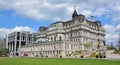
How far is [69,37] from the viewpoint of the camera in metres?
146

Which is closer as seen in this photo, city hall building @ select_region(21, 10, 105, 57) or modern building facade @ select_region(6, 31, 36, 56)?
city hall building @ select_region(21, 10, 105, 57)

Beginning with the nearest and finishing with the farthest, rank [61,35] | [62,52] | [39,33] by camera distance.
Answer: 1. [62,52]
2. [61,35]
3. [39,33]

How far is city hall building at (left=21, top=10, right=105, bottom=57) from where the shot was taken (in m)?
128

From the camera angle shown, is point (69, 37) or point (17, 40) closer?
point (69, 37)

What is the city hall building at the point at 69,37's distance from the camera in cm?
12794

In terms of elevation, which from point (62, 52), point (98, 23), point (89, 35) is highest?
point (98, 23)

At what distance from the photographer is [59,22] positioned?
15550 centimetres

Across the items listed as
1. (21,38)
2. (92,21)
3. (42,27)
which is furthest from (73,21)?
(21,38)

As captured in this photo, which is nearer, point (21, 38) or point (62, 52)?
point (62, 52)

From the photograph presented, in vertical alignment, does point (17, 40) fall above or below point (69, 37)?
below

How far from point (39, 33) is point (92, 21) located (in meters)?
48.8

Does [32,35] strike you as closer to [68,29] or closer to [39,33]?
[39,33]

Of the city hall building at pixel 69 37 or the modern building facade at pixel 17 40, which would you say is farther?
the modern building facade at pixel 17 40

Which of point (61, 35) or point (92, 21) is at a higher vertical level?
point (92, 21)
